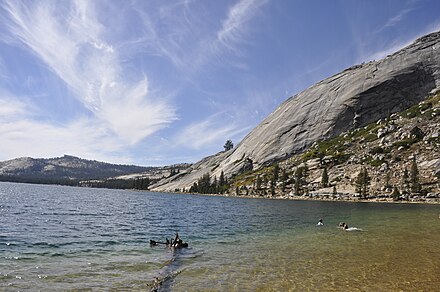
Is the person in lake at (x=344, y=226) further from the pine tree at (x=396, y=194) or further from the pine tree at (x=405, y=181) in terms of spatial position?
the pine tree at (x=405, y=181)

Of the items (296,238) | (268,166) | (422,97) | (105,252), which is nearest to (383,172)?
(268,166)

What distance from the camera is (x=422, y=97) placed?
178000 mm

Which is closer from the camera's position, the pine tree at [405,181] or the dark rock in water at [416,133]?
the pine tree at [405,181]

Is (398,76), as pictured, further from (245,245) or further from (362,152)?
(245,245)

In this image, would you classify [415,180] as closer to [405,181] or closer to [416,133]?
[405,181]

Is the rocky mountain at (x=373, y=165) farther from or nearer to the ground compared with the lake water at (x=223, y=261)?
farther from the ground

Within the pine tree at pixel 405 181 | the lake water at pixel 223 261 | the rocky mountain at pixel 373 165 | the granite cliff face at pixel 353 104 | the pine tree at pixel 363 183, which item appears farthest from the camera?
the granite cliff face at pixel 353 104

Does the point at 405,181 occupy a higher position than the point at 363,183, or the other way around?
the point at 405,181

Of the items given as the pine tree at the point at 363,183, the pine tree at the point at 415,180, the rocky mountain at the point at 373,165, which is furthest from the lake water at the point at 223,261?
the rocky mountain at the point at 373,165

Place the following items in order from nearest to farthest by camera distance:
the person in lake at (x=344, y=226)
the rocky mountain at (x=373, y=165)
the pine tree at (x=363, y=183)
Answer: the person in lake at (x=344, y=226) → the rocky mountain at (x=373, y=165) → the pine tree at (x=363, y=183)

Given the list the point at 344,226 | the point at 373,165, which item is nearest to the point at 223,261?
the point at 344,226

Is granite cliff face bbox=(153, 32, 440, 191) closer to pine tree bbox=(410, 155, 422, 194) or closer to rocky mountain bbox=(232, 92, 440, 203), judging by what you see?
rocky mountain bbox=(232, 92, 440, 203)

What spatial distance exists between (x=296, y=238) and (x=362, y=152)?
120 meters

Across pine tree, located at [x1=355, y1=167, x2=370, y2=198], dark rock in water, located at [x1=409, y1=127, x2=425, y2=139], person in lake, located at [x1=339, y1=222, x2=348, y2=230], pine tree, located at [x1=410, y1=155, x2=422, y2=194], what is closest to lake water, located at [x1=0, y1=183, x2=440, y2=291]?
person in lake, located at [x1=339, y1=222, x2=348, y2=230]
